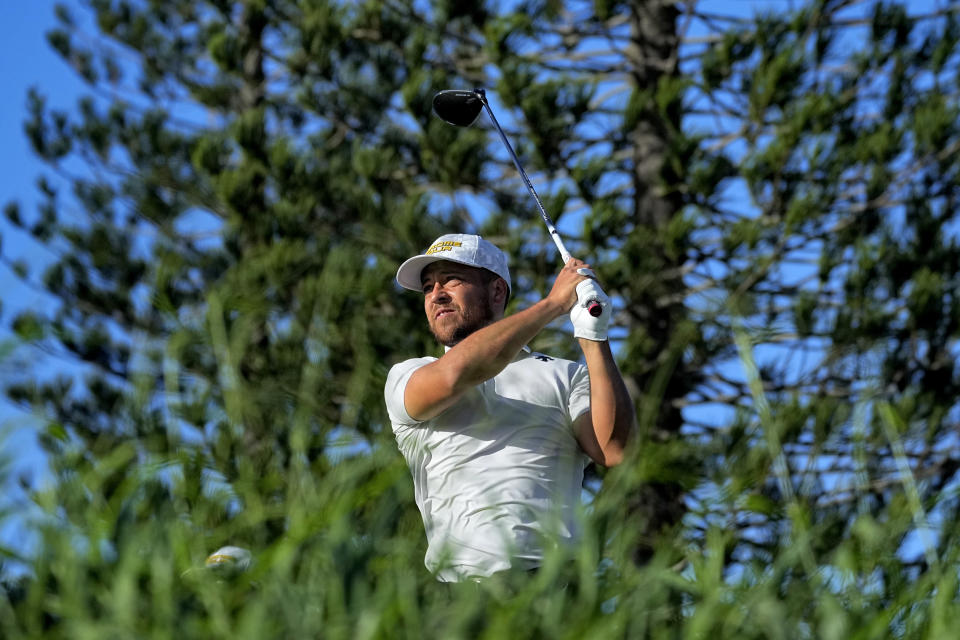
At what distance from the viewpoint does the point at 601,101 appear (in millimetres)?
9430

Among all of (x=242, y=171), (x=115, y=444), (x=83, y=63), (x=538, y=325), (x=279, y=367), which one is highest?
(x=83, y=63)

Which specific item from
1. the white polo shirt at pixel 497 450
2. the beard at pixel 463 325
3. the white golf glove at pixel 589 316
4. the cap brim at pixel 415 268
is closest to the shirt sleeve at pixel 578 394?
the white polo shirt at pixel 497 450

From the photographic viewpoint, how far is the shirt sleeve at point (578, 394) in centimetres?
290

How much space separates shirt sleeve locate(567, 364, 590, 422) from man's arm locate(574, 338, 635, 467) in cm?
6

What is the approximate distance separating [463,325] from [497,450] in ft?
1.41

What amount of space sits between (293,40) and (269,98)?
1154 millimetres

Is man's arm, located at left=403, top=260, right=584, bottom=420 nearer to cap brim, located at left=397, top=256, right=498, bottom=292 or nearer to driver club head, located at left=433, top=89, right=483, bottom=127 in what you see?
cap brim, located at left=397, top=256, right=498, bottom=292

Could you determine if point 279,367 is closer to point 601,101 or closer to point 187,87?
point 601,101

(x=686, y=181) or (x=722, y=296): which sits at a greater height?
(x=686, y=181)

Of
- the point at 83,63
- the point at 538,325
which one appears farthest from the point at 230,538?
the point at 83,63

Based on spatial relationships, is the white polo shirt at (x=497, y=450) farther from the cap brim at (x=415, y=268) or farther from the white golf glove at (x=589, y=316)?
the cap brim at (x=415, y=268)

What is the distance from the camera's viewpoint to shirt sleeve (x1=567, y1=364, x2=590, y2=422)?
290 cm

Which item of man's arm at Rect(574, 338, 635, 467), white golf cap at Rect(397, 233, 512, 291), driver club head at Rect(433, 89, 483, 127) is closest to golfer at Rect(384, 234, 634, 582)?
man's arm at Rect(574, 338, 635, 467)

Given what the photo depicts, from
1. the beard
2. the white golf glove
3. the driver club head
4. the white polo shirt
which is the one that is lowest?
the white polo shirt
